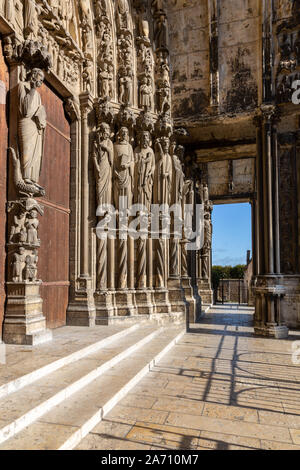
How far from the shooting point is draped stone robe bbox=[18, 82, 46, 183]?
4668 mm

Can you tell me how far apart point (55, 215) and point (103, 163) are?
5.02ft

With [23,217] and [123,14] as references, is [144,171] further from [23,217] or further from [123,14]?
[123,14]

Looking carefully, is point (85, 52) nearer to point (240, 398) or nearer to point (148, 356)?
point (148, 356)

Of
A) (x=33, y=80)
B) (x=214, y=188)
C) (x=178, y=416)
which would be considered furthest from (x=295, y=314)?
(x=214, y=188)

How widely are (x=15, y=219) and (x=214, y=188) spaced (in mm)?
12250

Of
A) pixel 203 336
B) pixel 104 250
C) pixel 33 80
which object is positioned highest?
pixel 33 80

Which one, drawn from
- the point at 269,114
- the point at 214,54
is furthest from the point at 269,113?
the point at 214,54

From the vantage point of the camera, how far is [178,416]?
314cm

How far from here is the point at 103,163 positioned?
696 cm

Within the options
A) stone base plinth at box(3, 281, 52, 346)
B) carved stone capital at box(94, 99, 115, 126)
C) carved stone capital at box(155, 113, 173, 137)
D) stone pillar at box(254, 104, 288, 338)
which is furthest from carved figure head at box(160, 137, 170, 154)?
stone base plinth at box(3, 281, 52, 346)

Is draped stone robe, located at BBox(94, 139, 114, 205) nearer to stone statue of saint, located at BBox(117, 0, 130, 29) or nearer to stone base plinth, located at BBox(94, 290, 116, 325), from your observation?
stone base plinth, located at BBox(94, 290, 116, 325)

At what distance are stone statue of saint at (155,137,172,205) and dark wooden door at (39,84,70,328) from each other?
→ 2.06m

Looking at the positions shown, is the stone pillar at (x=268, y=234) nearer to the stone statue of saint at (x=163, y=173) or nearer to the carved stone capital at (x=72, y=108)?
the stone statue of saint at (x=163, y=173)

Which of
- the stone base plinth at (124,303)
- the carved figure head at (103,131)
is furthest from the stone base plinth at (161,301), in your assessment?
the carved figure head at (103,131)
